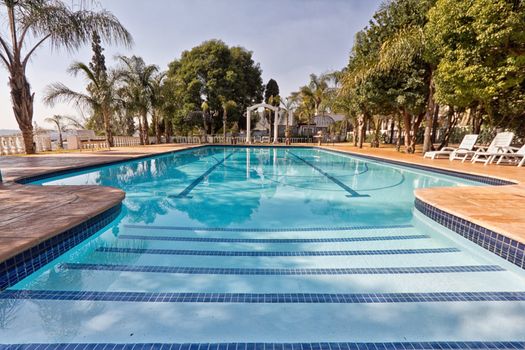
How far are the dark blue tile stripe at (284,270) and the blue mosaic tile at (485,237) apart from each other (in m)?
0.20

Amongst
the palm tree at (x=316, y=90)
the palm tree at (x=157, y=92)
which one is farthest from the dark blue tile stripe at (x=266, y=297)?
the palm tree at (x=316, y=90)

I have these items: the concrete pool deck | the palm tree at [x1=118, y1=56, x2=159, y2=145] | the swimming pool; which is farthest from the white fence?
the swimming pool

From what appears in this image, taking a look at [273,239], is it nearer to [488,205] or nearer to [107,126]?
[488,205]

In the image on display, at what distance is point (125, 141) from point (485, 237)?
2089 cm

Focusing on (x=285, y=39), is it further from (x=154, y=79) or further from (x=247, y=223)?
(x=247, y=223)

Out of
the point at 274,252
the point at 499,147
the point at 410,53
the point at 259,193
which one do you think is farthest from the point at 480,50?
the point at 274,252

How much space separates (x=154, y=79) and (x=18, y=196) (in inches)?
630

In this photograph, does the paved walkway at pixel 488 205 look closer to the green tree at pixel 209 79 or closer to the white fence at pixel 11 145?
the white fence at pixel 11 145

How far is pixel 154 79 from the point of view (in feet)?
59.6

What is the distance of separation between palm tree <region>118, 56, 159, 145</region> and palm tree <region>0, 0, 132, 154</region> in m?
6.63

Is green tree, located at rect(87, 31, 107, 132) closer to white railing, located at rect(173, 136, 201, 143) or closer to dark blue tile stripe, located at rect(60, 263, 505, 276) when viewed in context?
white railing, located at rect(173, 136, 201, 143)

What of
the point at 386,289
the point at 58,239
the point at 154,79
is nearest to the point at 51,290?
the point at 58,239

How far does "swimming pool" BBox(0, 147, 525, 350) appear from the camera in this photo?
6.49ft

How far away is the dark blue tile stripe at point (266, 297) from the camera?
93.7 inches
